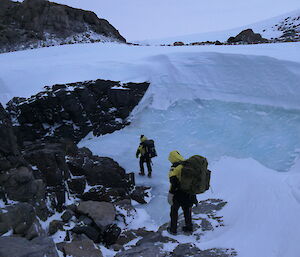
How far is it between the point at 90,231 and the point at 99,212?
0.69m

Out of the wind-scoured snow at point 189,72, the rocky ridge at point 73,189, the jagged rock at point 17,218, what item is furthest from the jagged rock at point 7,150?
the wind-scoured snow at point 189,72

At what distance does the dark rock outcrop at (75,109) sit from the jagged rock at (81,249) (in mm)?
6574

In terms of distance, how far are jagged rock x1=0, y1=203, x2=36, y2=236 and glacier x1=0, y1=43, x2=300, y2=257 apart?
10.0 ft

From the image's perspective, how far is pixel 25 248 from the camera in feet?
14.1

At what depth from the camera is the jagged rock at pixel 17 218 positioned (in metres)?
5.37

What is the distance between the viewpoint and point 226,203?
22.4 feet

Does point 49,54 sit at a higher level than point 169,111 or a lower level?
higher

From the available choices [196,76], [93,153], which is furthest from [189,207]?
[196,76]

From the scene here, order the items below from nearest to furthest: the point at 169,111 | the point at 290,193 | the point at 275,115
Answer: the point at 290,193 < the point at 275,115 < the point at 169,111

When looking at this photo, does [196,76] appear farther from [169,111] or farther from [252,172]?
[252,172]

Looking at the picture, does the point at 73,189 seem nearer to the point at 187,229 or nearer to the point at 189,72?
the point at 187,229

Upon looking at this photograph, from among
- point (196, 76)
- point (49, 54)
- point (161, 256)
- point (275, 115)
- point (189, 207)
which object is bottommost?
point (161, 256)

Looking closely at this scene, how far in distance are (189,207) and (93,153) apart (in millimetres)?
6341

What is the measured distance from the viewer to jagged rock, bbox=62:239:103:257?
505 cm
